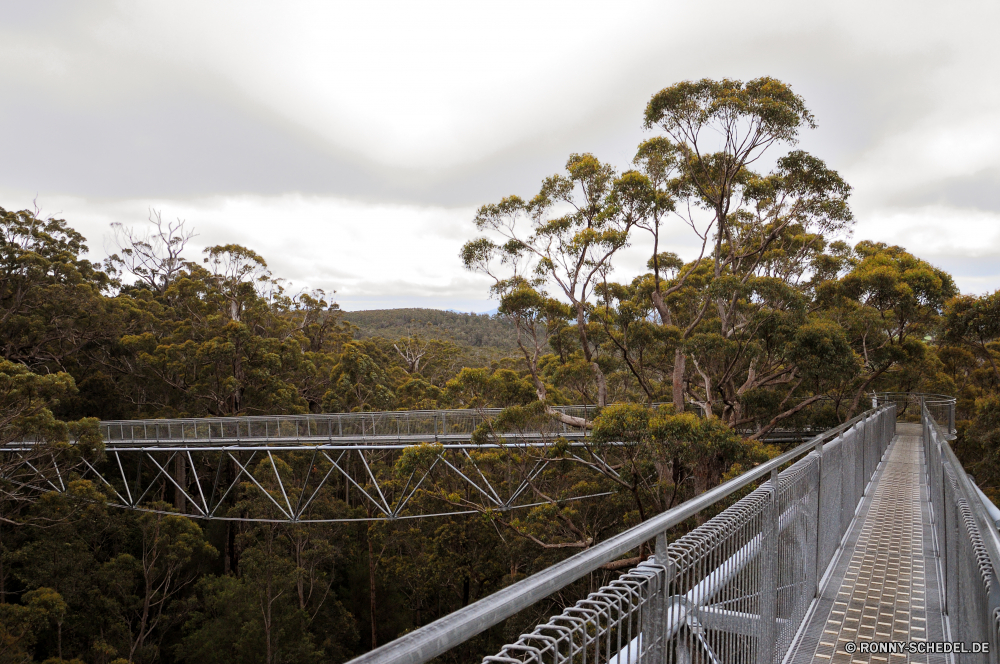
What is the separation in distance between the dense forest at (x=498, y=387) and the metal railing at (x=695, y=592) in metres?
6.69

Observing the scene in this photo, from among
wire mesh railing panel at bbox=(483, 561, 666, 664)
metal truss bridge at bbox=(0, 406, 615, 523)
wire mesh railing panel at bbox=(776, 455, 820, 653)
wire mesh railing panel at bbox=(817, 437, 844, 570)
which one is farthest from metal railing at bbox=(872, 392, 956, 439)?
wire mesh railing panel at bbox=(483, 561, 666, 664)

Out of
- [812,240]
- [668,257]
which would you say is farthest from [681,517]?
[668,257]

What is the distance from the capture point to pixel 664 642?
1743 mm

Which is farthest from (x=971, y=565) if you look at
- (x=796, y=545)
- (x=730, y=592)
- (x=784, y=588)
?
(x=796, y=545)

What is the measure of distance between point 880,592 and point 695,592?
342 centimetres

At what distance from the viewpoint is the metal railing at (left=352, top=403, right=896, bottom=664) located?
1.10 m

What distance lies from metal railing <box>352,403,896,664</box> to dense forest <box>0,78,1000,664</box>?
669 centimetres

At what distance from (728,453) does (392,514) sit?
324 inches

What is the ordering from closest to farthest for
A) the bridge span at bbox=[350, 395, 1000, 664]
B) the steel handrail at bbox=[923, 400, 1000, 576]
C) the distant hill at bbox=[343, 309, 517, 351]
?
the bridge span at bbox=[350, 395, 1000, 664] → the steel handrail at bbox=[923, 400, 1000, 576] → the distant hill at bbox=[343, 309, 517, 351]

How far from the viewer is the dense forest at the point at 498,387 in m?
13.4

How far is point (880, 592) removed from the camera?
4406 mm

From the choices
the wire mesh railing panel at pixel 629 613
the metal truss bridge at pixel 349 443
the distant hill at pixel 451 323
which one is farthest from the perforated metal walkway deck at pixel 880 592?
the distant hill at pixel 451 323

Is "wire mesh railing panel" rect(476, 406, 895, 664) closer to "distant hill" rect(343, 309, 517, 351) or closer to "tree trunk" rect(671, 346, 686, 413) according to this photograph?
"tree trunk" rect(671, 346, 686, 413)

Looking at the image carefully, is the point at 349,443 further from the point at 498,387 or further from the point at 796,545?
the point at 796,545
